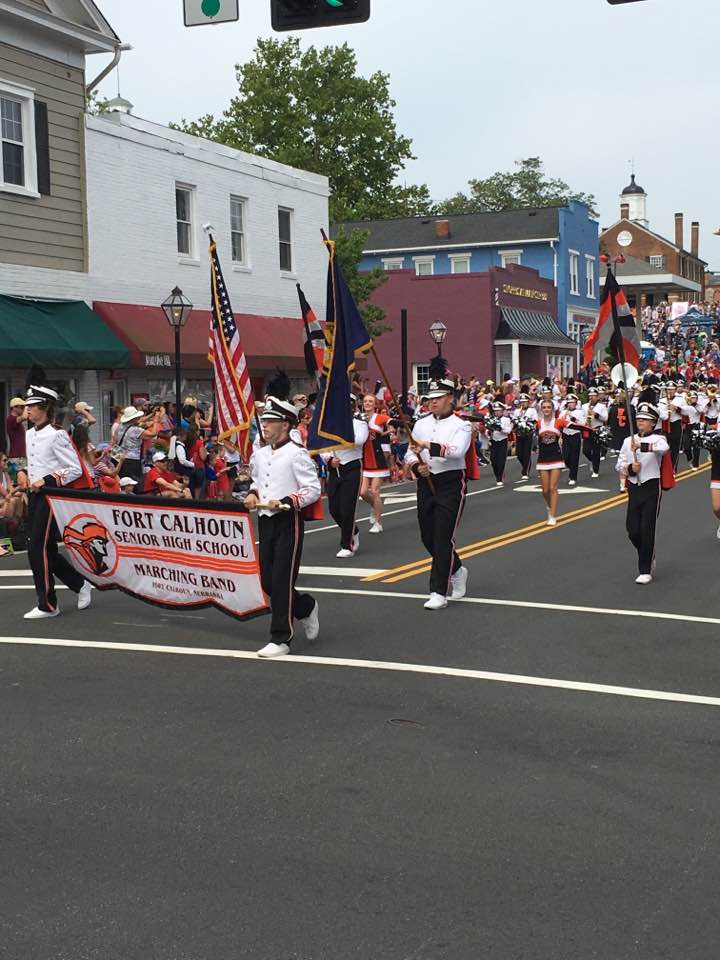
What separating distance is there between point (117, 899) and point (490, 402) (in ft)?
89.9

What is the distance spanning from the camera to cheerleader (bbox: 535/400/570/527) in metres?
18.0

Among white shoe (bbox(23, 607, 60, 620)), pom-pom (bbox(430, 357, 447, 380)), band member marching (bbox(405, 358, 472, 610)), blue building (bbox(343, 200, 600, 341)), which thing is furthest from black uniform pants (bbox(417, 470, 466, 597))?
blue building (bbox(343, 200, 600, 341))

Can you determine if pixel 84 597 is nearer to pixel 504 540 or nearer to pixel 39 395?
pixel 39 395

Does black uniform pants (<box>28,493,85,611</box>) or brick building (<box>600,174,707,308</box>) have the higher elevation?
brick building (<box>600,174,707,308</box>)

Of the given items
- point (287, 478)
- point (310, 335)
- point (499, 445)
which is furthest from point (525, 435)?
point (287, 478)

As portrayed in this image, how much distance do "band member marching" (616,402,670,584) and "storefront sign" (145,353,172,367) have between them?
1390 cm

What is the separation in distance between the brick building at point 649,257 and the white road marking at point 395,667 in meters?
88.9

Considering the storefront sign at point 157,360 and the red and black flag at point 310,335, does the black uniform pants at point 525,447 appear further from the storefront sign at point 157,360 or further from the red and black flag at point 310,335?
the storefront sign at point 157,360

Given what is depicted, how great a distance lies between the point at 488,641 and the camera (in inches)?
385

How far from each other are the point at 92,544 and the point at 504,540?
6.70m

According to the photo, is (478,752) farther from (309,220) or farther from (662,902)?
(309,220)

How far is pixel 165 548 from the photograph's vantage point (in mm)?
10367

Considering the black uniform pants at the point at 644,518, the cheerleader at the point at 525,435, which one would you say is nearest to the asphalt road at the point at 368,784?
the black uniform pants at the point at 644,518

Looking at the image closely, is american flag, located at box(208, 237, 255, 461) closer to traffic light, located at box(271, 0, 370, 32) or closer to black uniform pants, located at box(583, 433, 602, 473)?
traffic light, located at box(271, 0, 370, 32)
